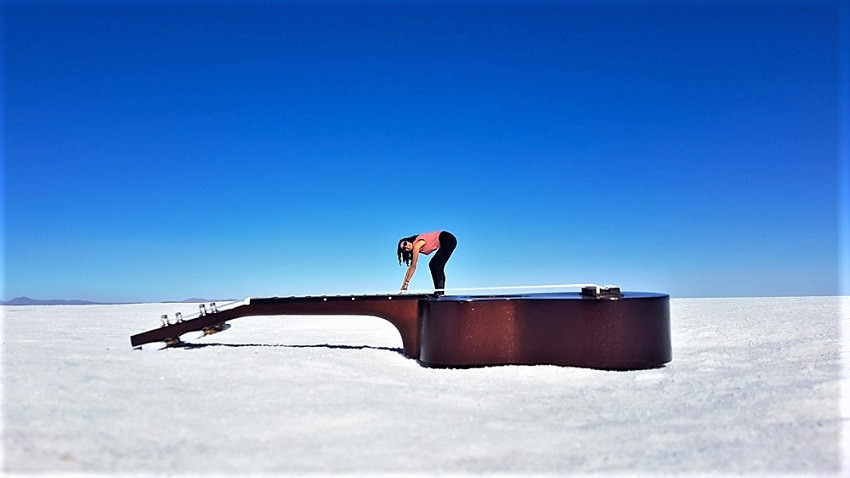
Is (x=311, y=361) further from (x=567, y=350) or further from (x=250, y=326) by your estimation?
(x=250, y=326)

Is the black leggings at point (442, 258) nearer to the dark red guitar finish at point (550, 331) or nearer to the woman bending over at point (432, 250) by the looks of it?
the woman bending over at point (432, 250)

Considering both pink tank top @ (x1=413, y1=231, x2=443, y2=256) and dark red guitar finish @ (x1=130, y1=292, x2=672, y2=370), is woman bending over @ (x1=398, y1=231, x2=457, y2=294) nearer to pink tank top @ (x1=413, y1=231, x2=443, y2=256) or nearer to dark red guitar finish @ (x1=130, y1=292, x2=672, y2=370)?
pink tank top @ (x1=413, y1=231, x2=443, y2=256)

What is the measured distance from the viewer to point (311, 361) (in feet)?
17.6

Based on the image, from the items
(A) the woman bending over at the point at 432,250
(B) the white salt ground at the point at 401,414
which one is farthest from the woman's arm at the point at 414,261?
(B) the white salt ground at the point at 401,414

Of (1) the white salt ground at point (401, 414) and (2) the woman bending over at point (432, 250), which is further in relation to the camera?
(2) the woman bending over at point (432, 250)

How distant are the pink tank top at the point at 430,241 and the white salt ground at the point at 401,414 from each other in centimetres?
124

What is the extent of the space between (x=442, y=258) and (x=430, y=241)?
0.25 metres

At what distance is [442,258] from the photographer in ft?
23.1

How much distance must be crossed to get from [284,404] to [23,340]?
4.30 m

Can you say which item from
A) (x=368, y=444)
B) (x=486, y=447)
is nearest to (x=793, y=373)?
(x=486, y=447)

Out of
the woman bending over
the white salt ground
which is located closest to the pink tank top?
the woman bending over

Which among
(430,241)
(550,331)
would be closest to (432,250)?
(430,241)

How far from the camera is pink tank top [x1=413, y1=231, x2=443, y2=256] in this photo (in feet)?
22.7

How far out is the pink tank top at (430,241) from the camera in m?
6.91
